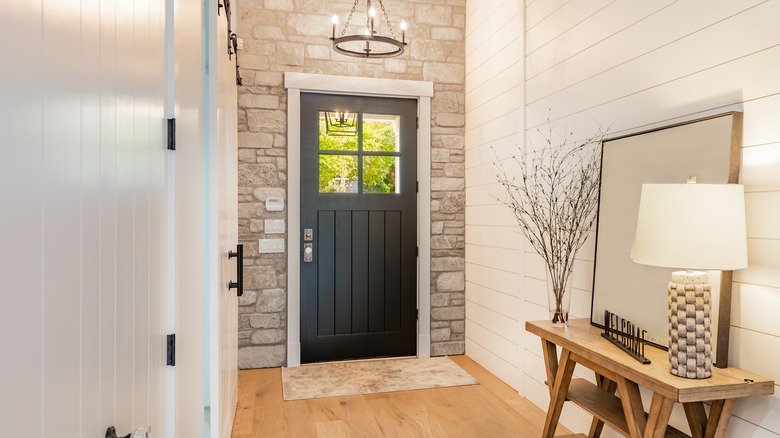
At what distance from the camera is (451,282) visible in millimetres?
4637

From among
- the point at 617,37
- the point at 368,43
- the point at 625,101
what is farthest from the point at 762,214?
the point at 368,43

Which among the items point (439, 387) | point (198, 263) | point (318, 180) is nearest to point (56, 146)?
point (198, 263)

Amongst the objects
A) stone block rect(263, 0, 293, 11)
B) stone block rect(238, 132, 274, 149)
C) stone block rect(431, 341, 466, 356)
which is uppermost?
stone block rect(263, 0, 293, 11)

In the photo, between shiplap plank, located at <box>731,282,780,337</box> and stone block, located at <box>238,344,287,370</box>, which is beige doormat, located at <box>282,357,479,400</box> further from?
shiplap plank, located at <box>731,282,780,337</box>

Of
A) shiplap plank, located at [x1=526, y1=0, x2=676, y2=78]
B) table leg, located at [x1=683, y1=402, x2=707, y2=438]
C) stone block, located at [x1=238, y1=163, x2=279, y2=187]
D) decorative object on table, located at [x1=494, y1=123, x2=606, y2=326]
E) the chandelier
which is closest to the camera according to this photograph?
table leg, located at [x1=683, y1=402, x2=707, y2=438]

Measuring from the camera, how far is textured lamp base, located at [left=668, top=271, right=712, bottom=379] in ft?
Answer: 5.63

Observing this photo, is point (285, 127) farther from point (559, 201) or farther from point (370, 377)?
point (559, 201)

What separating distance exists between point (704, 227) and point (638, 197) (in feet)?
2.32

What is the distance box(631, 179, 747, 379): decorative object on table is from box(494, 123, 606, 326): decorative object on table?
91cm

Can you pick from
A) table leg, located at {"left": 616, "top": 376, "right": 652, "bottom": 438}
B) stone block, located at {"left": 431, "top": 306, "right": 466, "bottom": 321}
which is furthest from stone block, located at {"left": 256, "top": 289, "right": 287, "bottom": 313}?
table leg, located at {"left": 616, "top": 376, "right": 652, "bottom": 438}

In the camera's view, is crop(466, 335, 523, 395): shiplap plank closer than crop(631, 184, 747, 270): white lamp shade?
→ No

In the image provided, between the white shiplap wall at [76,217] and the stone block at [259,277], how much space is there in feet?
10.4

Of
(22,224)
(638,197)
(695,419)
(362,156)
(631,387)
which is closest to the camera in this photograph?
(22,224)

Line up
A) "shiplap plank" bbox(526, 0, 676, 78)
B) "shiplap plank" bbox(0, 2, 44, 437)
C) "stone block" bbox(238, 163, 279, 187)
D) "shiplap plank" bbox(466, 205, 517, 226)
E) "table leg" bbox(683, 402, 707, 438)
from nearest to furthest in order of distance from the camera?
"shiplap plank" bbox(0, 2, 44, 437)
"table leg" bbox(683, 402, 707, 438)
"shiplap plank" bbox(526, 0, 676, 78)
"shiplap plank" bbox(466, 205, 517, 226)
"stone block" bbox(238, 163, 279, 187)
